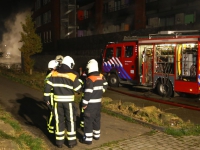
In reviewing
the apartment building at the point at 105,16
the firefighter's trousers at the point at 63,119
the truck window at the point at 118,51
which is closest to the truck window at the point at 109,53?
the truck window at the point at 118,51

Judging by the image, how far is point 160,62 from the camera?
40.0ft

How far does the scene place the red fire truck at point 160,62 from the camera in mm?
10898

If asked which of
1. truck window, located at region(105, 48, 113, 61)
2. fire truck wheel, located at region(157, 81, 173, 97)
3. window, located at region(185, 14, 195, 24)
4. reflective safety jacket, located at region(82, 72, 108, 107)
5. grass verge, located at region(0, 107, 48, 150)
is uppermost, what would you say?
window, located at region(185, 14, 195, 24)

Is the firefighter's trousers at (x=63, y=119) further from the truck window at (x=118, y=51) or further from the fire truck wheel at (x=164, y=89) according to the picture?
the truck window at (x=118, y=51)

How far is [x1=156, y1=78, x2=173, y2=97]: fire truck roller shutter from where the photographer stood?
11.8m

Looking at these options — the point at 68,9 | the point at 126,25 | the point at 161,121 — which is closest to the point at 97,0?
the point at 68,9

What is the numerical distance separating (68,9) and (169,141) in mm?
33148

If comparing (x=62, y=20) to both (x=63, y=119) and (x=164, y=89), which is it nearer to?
(x=164, y=89)

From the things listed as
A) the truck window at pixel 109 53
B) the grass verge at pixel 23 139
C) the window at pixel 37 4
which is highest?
the window at pixel 37 4

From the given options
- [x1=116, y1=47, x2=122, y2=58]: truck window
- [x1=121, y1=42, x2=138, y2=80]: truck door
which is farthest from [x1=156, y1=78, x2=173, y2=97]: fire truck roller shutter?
[x1=116, y1=47, x2=122, y2=58]: truck window

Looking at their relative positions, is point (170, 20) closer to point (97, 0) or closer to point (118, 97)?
point (97, 0)

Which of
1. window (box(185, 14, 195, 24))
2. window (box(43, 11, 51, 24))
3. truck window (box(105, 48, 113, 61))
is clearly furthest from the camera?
window (box(43, 11, 51, 24))

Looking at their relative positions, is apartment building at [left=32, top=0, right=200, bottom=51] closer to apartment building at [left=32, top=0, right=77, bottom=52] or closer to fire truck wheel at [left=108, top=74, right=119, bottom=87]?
apartment building at [left=32, top=0, right=77, bottom=52]

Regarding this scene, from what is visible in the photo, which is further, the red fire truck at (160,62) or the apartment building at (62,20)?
the apartment building at (62,20)
